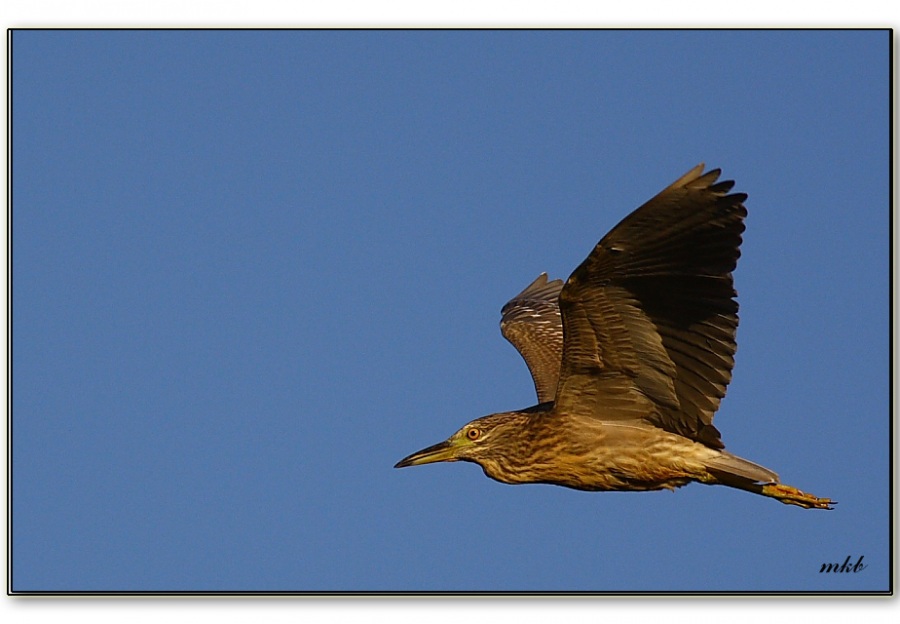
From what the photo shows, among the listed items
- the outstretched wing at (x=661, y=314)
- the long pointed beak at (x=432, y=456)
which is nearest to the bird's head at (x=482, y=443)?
the long pointed beak at (x=432, y=456)

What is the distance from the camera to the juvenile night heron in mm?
4938

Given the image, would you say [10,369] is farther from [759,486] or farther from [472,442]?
[759,486]

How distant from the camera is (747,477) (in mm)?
5508

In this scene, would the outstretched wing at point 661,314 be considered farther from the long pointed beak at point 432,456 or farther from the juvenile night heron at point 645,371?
the long pointed beak at point 432,456

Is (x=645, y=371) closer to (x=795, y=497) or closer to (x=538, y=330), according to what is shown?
(x=795, y=497)

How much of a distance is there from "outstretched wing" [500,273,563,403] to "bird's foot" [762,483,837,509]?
1.70 metres

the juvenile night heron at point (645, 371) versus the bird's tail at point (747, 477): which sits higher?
the juvenile night heron at point (645, 371)

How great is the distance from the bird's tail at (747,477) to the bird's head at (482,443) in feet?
3.25

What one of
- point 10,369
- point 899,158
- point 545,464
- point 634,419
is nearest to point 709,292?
point 634,419

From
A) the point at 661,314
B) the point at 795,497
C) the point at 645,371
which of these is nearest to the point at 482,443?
the point at 645,371

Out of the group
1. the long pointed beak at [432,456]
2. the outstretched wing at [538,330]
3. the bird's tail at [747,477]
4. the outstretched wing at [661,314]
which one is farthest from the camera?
the outstretched wing at [538,330]

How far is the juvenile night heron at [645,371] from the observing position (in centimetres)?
494

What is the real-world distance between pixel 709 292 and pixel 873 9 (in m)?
2.08
